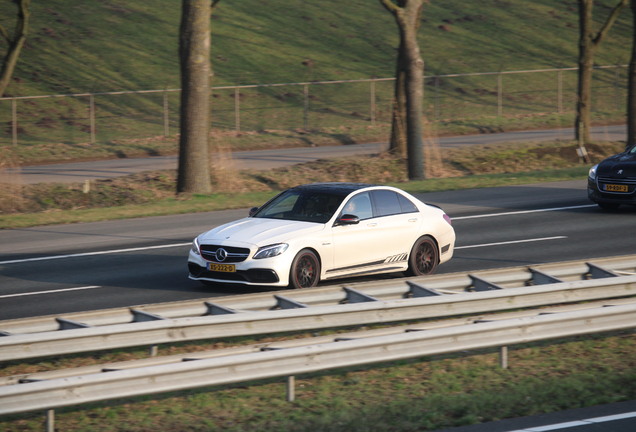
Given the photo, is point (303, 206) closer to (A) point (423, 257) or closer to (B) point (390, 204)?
(B) point (390, 204)

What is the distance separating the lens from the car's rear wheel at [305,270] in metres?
12.6

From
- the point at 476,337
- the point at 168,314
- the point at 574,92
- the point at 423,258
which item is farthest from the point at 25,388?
the point at 574,92

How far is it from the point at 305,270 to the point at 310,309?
351 cm

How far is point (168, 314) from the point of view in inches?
375

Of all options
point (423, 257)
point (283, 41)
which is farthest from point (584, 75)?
point (283, 41)

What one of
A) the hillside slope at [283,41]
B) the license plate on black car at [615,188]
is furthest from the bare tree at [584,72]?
the hillside slope at [283,41]

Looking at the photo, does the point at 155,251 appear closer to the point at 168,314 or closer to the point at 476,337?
the point at 168,314

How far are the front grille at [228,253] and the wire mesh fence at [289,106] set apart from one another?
24.5m

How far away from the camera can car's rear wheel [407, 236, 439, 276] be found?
1400 cm

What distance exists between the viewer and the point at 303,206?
1373 cm

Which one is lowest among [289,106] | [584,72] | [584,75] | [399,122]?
[399,122]

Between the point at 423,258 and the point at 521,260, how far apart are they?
2134mm

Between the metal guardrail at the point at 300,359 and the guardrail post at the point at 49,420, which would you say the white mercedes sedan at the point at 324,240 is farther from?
the guardrail post at the point at 49,420

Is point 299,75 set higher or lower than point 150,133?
higher
